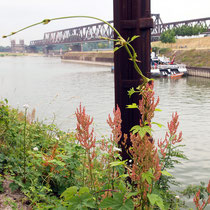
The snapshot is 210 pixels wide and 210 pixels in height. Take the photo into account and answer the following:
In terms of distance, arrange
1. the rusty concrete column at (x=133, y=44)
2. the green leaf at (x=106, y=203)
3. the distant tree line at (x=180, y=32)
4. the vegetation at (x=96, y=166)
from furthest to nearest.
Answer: the distant tree line at (x=180, y=32) < the rusty concrete column at (x=133, y=44) < the green leaf at (x=106, y=203) < the vegetation at (x=96, y=166)

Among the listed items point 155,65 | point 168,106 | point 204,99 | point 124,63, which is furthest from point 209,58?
point 124,63

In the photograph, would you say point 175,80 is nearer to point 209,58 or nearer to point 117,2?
point 209,58

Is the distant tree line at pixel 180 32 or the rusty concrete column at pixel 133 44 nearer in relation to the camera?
the rusty concrete column at pixel 133 44

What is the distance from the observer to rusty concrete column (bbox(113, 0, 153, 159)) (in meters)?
4.96

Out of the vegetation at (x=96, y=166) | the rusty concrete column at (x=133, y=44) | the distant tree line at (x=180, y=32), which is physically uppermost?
the distant tree line at (x=180, y=32)

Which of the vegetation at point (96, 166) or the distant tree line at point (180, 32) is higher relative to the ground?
the distant tree line at point (180, 32)

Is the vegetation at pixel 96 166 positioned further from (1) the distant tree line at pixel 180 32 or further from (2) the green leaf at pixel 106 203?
(1) the distant tree line at pixel 180 32

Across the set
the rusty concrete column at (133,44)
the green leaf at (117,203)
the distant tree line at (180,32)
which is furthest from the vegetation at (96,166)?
the distant tree line at (180,32)

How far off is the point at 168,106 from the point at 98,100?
593 centimetres

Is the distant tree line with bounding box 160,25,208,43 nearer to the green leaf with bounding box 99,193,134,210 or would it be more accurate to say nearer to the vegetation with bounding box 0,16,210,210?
the vegetation with bounding box 0,16,210,210

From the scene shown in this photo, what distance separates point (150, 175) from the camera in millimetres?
2246

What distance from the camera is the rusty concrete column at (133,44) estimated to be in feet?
16.3

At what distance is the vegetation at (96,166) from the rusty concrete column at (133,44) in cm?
32

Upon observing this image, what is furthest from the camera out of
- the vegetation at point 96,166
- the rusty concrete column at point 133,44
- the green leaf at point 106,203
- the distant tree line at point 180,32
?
the distant tree line at point 180,32
